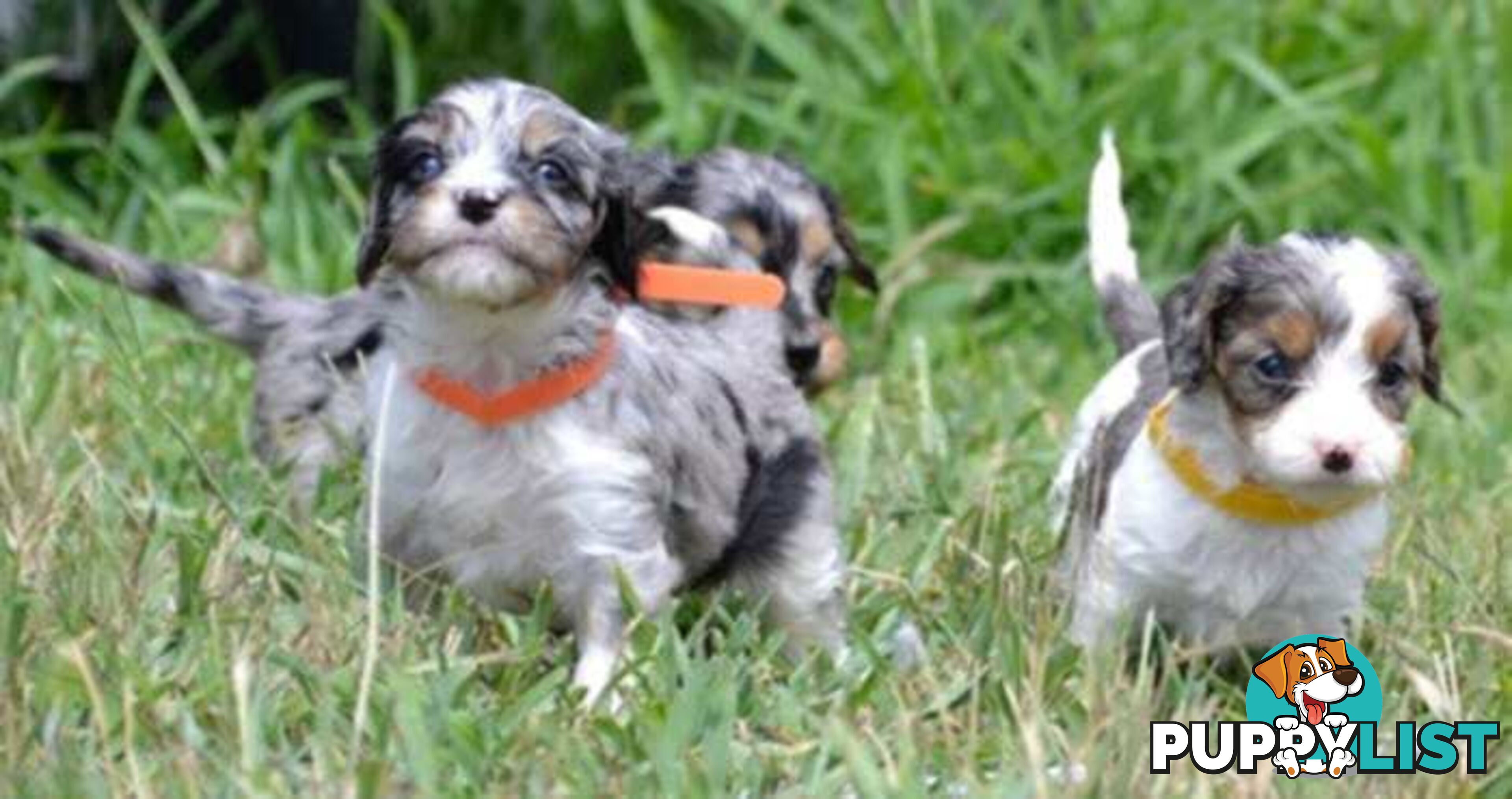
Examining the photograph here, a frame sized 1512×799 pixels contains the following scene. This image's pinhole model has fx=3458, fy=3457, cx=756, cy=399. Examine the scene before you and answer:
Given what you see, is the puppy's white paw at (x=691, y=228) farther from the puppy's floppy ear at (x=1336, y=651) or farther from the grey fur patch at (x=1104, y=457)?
the puppy's floppy ear at (x=1336, y=651)

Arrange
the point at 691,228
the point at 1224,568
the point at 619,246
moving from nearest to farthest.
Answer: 1. the point at 619,246
2. the point at 1224,568
3. the point at 691,228

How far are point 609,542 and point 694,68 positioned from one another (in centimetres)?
489

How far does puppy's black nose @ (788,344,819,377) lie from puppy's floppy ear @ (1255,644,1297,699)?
1.57 m

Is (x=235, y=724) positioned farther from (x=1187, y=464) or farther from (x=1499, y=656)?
(x=1499, y=656)

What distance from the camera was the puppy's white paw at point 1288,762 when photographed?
5.02 m

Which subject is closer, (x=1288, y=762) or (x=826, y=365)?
(x=1288, y=762)

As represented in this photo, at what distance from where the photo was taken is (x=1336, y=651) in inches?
221

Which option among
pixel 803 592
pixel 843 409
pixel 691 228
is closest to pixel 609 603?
pixel 803 592

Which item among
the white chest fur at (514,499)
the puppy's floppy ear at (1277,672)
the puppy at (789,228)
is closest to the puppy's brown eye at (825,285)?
the puppy at (789,228)

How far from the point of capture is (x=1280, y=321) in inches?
216

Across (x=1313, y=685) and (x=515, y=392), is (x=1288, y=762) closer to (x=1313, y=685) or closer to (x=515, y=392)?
(x=1313, y=685)

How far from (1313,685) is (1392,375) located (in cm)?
52

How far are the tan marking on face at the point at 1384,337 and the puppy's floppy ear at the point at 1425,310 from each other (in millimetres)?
93

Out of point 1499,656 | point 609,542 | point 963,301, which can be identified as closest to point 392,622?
point 609,542
